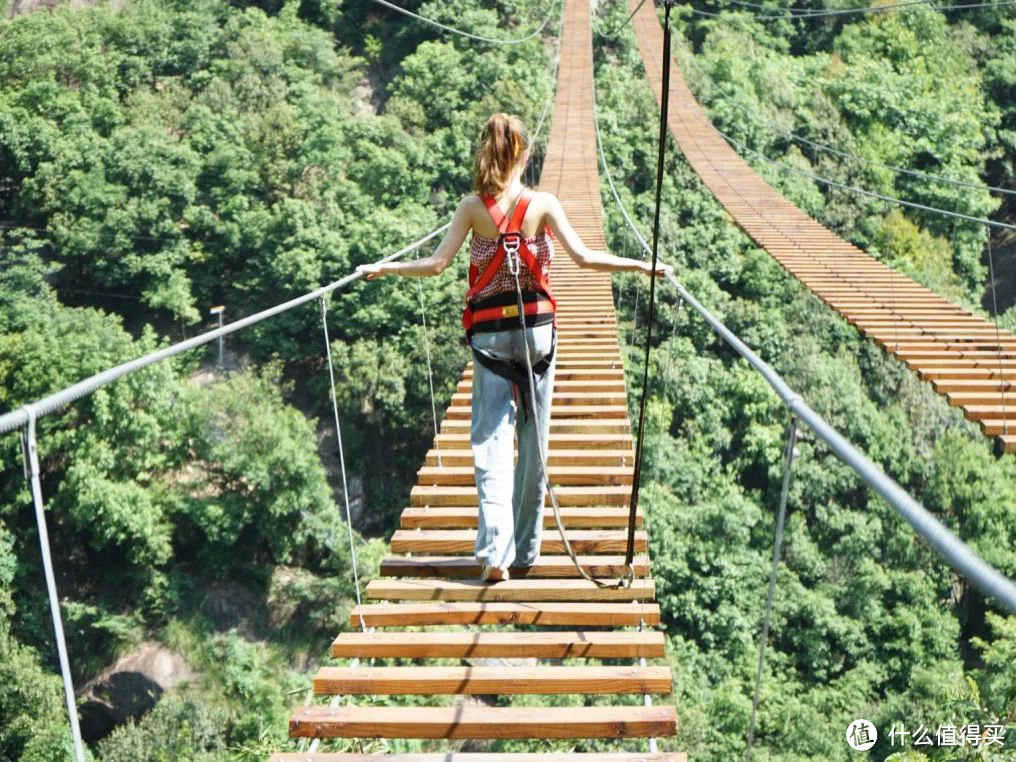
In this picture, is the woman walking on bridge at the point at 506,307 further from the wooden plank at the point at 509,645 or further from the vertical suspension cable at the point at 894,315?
the vertical suspension cable at the point at 894,315

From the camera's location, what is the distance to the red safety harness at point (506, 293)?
218cm

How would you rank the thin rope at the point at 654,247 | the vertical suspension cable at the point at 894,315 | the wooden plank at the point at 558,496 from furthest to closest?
1. the vertical suspension cable at the point at 894,315
2. the wooden plank at the point at 558,496
3. the thin rope at the point at 654,247

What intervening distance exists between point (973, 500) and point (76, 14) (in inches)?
724

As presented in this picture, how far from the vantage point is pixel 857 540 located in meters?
13.5

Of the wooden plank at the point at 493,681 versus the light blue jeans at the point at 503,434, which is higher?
the light blue jeans at the point at 503,434

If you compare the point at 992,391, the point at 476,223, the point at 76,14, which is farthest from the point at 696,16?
the point at 476,223

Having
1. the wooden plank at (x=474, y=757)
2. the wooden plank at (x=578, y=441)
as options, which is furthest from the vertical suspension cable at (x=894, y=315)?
the wooden plank at (x=474, y=757)

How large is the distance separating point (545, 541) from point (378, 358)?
12.5m

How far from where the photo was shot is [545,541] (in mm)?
2752

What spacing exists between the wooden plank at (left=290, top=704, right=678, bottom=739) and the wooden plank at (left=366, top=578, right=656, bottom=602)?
0.45m

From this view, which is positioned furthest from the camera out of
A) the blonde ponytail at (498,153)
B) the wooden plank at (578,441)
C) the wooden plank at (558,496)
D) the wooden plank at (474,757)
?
the wooden plank at (578,441)

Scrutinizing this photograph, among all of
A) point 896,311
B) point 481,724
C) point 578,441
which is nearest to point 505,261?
point 481,724

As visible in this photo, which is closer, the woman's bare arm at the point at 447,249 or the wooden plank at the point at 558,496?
the woman's bare arm at the point at 447,249

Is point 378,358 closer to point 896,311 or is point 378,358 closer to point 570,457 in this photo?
point 896,311
